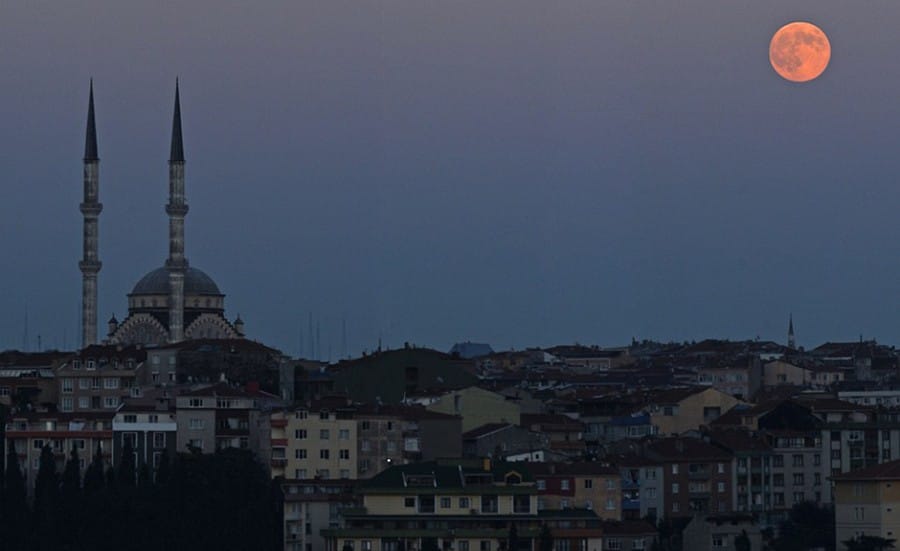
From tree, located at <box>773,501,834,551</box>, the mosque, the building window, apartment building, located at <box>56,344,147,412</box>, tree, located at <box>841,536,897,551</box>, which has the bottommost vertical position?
tree, located at <box>841,536,897,551</box>

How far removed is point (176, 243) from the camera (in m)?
104

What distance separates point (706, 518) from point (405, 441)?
9.00m

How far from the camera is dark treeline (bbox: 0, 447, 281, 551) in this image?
203ft

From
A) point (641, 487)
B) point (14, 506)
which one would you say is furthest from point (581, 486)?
point (14, 506)

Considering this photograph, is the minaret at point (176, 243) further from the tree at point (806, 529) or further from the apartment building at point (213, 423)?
the tree at point (806, 529)

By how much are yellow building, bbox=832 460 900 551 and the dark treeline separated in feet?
42.4

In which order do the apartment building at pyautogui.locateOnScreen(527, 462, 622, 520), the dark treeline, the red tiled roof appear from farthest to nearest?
the apartment building at pyautogui.locateOnScreen(527, 462, 622, 520)
the red tiled roof
the dark treeline

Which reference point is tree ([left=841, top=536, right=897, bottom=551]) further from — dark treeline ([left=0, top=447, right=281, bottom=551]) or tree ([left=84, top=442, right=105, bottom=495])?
tree ([left=84, top=442, right=105, bottom=495])

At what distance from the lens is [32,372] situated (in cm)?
9175

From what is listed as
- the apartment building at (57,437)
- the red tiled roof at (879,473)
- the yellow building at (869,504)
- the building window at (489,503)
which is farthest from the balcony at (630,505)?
the apartment building at (57,437)

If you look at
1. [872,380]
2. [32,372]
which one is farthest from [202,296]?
[872,380]

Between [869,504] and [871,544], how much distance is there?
1.83 m

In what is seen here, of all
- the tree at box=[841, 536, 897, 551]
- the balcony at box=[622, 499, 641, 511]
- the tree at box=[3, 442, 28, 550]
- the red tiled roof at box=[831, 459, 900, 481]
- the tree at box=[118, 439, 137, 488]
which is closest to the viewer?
the tree at box=[841, 536, 897, 551]

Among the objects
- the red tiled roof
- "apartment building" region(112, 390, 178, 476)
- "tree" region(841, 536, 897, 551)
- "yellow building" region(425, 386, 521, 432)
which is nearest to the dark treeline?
"apartment building" region(112, 390, 178, 476)
